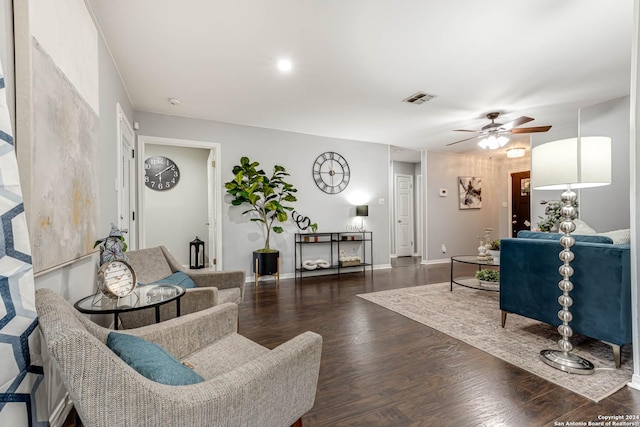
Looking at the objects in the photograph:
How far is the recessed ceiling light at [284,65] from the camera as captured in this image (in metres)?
2.73

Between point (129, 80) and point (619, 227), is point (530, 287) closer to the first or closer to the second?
point (619, 227)

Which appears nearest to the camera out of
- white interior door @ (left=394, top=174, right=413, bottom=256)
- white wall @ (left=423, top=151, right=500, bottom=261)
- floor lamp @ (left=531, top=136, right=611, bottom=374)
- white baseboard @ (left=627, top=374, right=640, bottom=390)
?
white baseboard @ (left=627, top=374, right=640, bottom=390)

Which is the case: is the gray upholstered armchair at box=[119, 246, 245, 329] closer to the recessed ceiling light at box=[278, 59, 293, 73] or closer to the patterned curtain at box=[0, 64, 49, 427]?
the patterned curtain at box=[0, 64, 49, 427]

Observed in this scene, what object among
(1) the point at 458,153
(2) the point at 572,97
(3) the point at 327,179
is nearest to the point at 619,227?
(2) the point at 572,97

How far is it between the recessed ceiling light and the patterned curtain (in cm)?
227

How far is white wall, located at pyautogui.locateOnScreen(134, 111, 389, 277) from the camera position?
4324mm

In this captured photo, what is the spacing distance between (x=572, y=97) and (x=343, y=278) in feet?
13.1

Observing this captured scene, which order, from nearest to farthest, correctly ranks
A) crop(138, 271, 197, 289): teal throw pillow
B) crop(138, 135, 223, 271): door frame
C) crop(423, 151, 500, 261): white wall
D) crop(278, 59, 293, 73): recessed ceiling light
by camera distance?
1. crop(138, 271, 197, 289): teal throw pillow
2. crop(278, 59, 293, 73): recessed ceiling light
3. crop(138, 135, 223, 271): door frame
4. crop(423, 151, 500, 261): white wall

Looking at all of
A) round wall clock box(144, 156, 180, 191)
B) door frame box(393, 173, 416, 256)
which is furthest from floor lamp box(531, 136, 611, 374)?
round wall clock box(144, 156, 180, 191)

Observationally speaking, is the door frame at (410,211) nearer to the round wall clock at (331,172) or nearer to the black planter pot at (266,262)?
the round wall clock at (331,172)

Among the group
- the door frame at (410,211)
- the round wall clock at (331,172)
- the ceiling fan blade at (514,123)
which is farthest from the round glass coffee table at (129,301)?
the door frame at (410,211)

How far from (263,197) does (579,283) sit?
3.87 m

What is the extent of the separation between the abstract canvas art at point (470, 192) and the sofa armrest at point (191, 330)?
21.2ft

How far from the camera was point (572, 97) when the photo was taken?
3.67 meters
